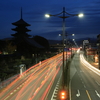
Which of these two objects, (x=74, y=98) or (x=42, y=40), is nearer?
(x=74, y=98)

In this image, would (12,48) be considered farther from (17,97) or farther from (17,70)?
(17,97)

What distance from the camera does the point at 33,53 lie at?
221 ft

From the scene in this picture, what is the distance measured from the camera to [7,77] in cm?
2789

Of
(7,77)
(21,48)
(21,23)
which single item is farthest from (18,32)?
(7,77)

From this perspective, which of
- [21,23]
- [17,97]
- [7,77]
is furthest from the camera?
[21,23]

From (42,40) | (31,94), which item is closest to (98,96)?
(31,94)

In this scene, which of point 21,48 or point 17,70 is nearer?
point 17,70

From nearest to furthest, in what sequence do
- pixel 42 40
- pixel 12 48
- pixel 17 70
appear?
pixel 17 70 < pixel 12 48 < pixel 42 40

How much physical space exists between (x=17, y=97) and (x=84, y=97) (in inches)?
244

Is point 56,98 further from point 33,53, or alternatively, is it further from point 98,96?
point 33,53

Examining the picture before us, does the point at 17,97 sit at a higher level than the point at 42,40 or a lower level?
lower

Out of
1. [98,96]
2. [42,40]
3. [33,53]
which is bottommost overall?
[98,96]

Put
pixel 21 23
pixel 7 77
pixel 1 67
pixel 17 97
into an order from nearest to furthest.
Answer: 1. pixel 17 97
2. pixel 7 77
3. pixel 1 67
4. pixel 21 23

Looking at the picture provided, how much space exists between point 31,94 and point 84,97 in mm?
4933
